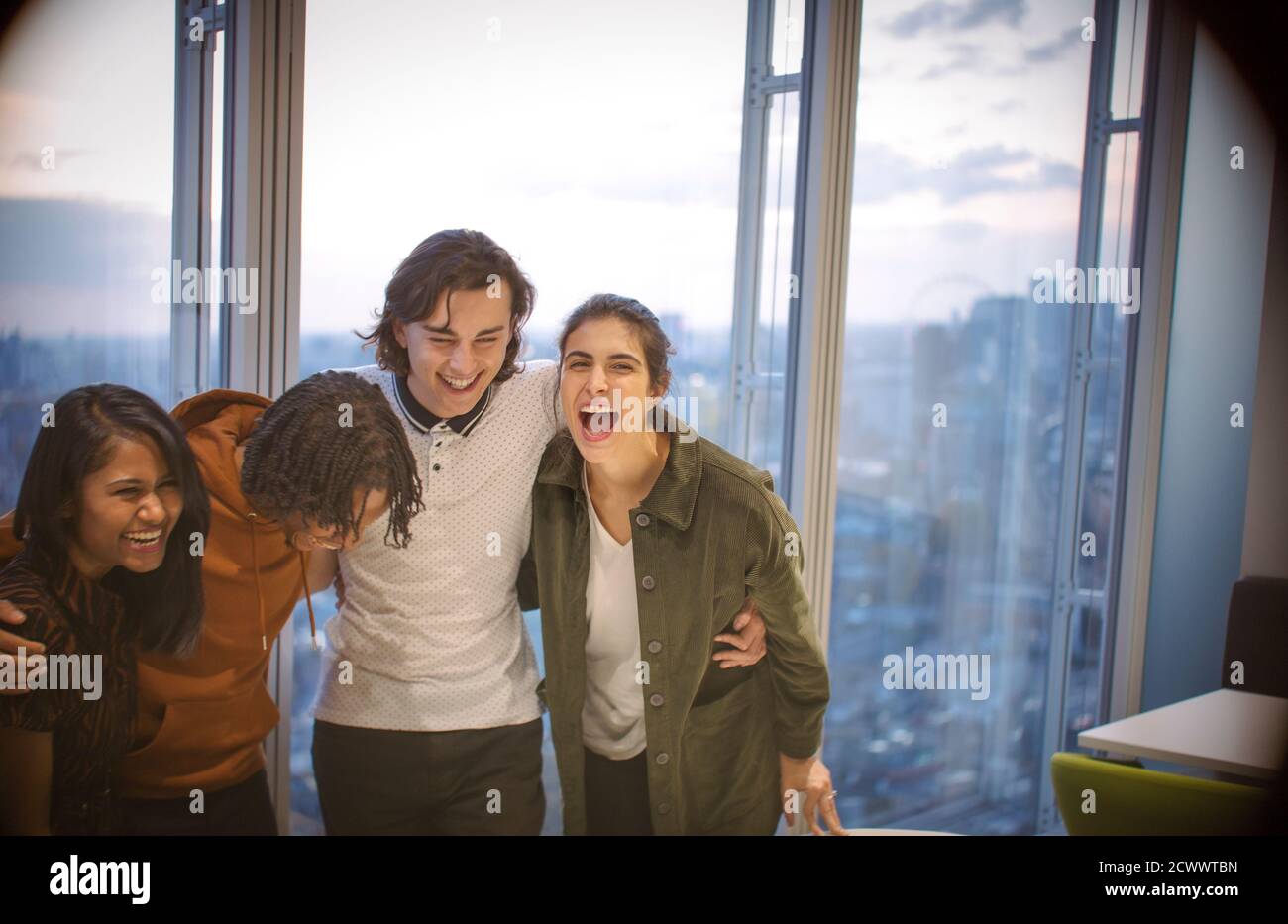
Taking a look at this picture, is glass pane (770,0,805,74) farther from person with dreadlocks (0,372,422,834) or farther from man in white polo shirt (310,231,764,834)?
person with dreadlocks (0,372,422,834)

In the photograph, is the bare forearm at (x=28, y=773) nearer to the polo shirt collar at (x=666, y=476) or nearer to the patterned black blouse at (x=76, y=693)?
the patterned black blouse at (x=76, y=693)

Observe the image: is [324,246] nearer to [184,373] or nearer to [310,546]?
[184,373]

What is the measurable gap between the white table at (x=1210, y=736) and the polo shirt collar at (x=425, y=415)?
5.68 ft

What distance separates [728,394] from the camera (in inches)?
123

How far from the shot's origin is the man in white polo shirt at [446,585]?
2.54 metres

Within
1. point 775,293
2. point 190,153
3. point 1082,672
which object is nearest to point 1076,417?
point 1082,672

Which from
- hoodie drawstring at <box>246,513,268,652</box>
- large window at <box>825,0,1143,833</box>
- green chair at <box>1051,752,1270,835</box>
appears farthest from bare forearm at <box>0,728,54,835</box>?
green chair at <box>1051,752,1270,835</box>

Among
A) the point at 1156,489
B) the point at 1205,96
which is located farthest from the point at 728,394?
the point at 1205,96

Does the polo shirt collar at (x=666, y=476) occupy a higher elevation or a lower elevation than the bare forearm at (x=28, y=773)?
higher

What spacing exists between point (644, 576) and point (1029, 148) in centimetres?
203

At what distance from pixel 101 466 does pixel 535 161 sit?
130 centimetres

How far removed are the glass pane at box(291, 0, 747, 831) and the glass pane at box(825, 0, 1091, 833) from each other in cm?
49

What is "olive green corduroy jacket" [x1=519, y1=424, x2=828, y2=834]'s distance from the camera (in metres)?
2.60

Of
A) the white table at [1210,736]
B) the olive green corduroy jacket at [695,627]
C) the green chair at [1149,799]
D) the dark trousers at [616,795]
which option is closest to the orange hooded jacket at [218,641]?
the olive green corduroy jacket at [695,627]
